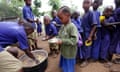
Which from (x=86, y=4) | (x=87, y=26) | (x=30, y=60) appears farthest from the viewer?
(x=87, y=26)

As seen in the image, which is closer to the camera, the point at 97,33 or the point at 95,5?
the point at 95,5

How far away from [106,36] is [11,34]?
6.51ft

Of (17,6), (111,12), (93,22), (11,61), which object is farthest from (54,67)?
(17,6)

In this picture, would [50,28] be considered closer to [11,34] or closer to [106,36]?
[106,36]

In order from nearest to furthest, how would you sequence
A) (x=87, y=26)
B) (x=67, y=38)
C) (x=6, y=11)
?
1. (x=67, y=38)
2. (x=87, y=26)
3. (x=6, y=11)

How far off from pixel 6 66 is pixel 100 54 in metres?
2.40

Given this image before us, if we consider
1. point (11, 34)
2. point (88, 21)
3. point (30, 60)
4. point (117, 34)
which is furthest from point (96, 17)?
point (11, 34)

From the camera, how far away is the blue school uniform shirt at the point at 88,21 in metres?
3.49

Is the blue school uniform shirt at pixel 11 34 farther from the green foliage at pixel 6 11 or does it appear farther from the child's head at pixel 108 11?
the green foliage at pixel 6 11

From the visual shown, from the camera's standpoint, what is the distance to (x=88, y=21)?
3564mm

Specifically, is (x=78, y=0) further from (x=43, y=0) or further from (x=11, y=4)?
(x=11, y=4)

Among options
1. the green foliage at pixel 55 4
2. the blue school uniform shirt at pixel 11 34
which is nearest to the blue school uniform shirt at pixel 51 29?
the blue school uniform shirt at pixel 11 34

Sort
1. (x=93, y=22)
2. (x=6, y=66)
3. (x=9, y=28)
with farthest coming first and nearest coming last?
(x=93, y=22)
(x=9, y=28)
(x=6, y=66)

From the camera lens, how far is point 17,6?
8.11 m
